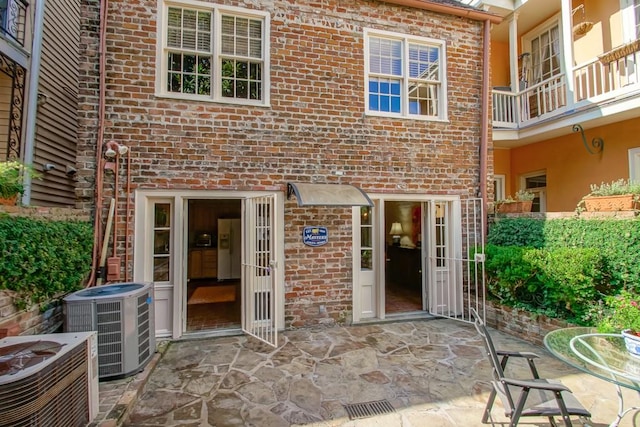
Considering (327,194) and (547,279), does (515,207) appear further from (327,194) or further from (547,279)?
(327,194)

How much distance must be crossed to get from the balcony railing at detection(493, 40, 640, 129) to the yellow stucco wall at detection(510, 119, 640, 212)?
94 centimetres

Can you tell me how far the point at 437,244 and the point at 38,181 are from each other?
7299 millimetres

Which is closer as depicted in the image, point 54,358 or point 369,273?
point 54,358

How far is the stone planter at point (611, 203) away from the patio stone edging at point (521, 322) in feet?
6.29

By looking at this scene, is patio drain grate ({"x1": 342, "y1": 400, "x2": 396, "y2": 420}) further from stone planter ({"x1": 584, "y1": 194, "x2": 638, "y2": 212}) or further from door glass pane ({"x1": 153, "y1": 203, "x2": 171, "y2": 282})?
stone planter ({"x1": 584, "y1": 194, "x2": 638, "y2": 212})

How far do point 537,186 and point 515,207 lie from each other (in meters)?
3.96

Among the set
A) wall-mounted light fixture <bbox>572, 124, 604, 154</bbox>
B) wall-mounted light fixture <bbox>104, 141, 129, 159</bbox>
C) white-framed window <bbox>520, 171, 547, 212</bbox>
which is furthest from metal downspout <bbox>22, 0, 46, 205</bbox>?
white-framed window <bbox>520, 171, 547, 212</bbox>

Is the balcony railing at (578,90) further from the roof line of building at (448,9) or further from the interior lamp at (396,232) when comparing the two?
the interior lamp at (396,232)

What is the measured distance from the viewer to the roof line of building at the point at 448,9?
6.40 m

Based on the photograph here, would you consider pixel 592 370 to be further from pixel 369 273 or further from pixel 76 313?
pixel 76 313

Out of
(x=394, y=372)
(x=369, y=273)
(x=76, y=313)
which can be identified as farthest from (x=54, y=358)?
(x=369, y=273)

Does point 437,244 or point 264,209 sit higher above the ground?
point 264,209

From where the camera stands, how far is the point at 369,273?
640 cm

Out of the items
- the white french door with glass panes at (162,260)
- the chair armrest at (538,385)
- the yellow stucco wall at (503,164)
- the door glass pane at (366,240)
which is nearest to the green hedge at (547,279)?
the door glass pane at (366,240)
